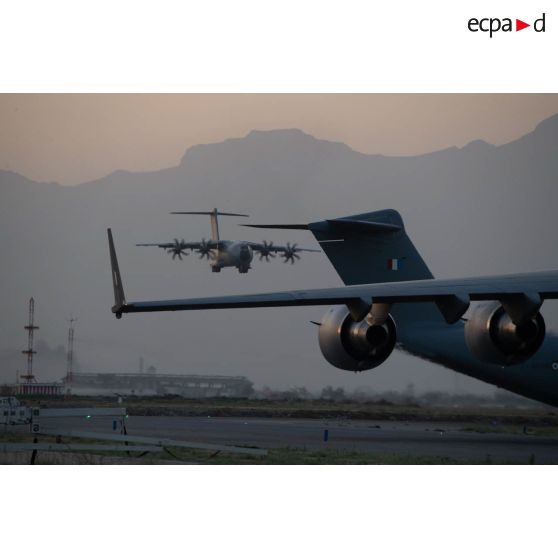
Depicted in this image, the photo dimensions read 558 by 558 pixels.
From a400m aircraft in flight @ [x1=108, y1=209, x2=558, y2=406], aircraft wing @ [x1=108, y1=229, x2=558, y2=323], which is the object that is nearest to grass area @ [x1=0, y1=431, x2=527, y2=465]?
a400m aircraft in flight @ [x1=108, y1=209, x2=558, y2=406]

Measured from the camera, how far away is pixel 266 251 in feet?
76.3

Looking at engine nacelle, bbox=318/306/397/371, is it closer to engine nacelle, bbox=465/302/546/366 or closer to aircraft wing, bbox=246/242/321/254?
engine nacelle, bbox=465/302/546/366

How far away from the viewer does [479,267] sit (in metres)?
22.3

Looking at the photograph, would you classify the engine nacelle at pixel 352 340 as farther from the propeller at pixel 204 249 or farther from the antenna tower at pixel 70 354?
the antenna tower at pixel 70 354

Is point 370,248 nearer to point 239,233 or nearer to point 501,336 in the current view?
point 239,233

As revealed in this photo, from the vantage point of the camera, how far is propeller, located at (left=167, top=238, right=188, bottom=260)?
22994 mm

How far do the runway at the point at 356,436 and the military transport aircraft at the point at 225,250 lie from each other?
3408 millimetres

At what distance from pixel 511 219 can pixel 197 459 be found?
9.73m

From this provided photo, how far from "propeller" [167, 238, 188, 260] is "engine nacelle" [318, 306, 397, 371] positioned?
8.90 m

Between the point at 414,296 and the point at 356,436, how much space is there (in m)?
7.17

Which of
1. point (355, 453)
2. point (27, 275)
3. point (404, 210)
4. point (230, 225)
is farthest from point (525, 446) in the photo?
point (27, 275)

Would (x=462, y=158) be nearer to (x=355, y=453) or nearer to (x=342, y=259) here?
(x=342, y=259)

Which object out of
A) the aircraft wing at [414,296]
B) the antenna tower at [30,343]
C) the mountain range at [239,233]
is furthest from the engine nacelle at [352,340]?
the antenna tower at [30,343]

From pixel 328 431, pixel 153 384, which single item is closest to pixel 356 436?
pixel 328 431
